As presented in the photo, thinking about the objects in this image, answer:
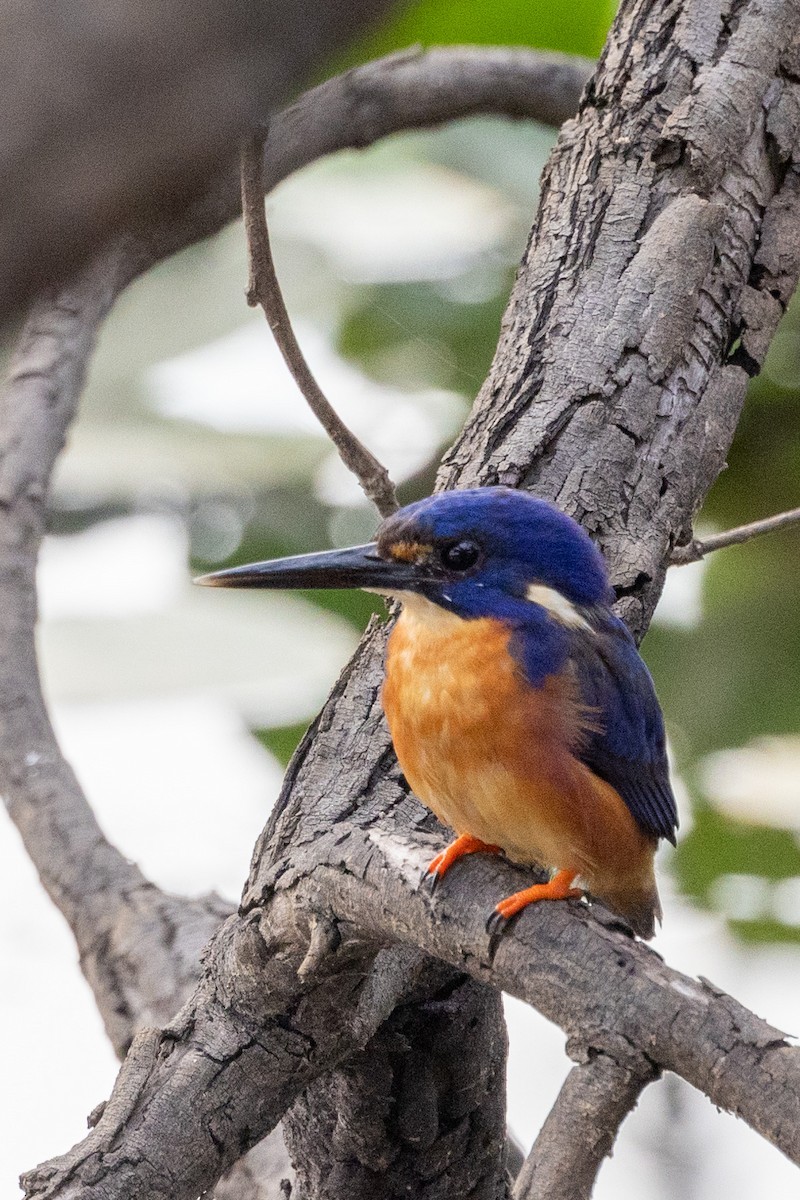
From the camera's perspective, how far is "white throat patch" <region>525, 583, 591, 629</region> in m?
1.82

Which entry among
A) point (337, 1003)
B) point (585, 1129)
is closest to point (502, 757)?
point (337, 1003)

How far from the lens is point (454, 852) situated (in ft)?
5.47

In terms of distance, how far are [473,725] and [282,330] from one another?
664 mm

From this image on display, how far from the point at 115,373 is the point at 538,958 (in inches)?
152

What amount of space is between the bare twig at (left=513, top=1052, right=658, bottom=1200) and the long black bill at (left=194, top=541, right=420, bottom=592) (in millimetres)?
791

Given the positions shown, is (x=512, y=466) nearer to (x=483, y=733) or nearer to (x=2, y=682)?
(x=483, y=733)

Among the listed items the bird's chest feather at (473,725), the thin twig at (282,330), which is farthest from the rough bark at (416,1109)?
the thin twig at (282,330)

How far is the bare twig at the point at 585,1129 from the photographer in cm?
125

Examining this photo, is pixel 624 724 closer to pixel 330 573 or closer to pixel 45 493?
pixel 330 573

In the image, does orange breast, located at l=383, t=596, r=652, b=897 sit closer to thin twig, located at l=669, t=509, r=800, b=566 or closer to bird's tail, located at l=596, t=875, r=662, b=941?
bird's tail, located at l=596, t=875, r=662, b=941

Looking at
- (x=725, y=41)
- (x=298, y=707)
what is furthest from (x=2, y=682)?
(x=725, y=41)

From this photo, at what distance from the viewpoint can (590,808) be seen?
1.73 m

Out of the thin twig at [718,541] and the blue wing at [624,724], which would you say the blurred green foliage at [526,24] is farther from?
the blue wing at [624,724]

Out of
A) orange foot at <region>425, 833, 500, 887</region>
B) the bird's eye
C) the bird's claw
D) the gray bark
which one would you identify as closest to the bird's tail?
orange foot at <region>425, 833, 500, 887</region>
